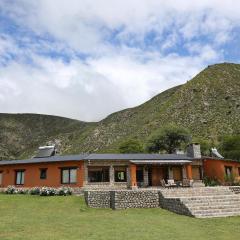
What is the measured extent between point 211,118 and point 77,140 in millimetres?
43246

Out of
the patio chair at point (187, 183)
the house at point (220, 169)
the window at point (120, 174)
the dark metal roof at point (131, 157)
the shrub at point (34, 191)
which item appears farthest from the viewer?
the house at point (220, 169)

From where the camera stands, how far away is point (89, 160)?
104 feet

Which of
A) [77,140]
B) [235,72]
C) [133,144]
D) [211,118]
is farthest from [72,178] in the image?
[235,72]

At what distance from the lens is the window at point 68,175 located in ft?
105

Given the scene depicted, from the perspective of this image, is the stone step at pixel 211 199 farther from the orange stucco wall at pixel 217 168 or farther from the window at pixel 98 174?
the window at pixel 98 174

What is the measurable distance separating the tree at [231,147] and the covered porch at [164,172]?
2345cm

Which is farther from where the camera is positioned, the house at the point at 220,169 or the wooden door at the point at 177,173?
the wooden door at the point at 177,173

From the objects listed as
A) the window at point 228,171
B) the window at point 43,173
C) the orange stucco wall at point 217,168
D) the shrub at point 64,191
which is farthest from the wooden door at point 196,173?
the window at point 43,173

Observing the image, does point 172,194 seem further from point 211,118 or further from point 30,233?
point 211,118

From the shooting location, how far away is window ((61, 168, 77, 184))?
3209 centimetres

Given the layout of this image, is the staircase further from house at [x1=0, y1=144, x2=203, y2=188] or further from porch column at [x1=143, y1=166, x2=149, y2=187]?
porch column at [x1=143, y1=166, x2=149, y2=187]

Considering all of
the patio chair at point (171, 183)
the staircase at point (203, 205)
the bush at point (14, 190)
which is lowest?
the staircase at point (203, 205)

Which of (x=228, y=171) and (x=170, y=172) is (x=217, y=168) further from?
(x=170, y=172)

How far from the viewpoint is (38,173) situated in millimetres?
33656
